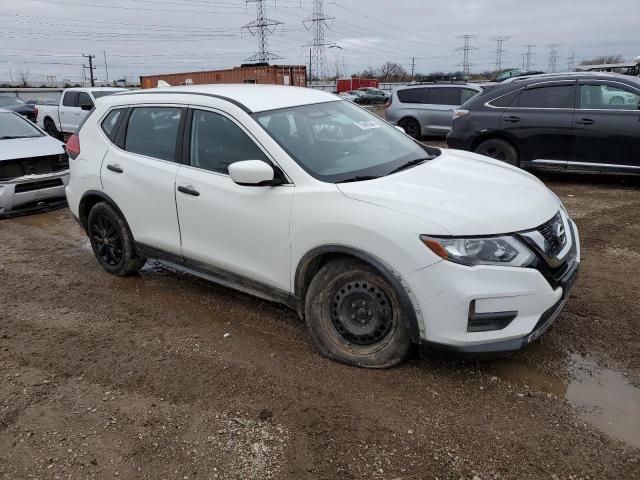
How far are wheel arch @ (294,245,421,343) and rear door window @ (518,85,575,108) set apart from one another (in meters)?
6.54

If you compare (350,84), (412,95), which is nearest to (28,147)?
(412,95)

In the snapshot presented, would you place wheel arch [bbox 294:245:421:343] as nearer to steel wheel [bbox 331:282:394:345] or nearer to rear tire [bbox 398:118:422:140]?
steel wheel [bbox 331:282:394:345]

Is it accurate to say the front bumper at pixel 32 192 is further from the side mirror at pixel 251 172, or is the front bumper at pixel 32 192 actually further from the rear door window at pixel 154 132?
the side mirror at pixel 251 172

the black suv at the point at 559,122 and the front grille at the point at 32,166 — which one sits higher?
the black suv at the point at 559,122

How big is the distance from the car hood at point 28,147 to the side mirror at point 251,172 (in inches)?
217

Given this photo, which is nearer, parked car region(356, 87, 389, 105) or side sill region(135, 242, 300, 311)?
side sill region(135, 242, 300, 311)

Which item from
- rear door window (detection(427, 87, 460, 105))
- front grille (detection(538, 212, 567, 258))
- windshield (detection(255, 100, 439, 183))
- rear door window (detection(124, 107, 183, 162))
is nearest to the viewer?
front grille (detection(538, 212, 567, 258))

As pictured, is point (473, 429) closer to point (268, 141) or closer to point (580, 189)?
point (268, 141)

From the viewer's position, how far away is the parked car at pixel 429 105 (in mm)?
14531

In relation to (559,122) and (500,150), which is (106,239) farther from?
(559,122)

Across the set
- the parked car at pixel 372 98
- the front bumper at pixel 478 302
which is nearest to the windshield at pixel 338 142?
the front bumper at pixel 478 302

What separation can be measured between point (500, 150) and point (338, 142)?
18.8ft

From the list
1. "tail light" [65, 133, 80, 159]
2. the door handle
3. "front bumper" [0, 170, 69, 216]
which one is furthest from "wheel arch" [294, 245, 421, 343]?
"front bumper" [0, 170, 69, 216]

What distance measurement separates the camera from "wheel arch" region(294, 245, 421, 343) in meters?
3.04
